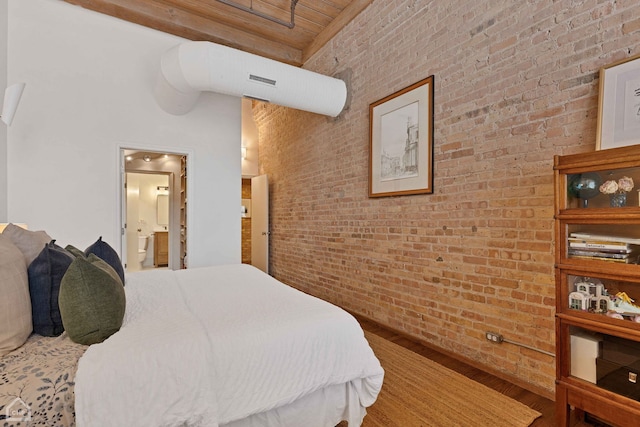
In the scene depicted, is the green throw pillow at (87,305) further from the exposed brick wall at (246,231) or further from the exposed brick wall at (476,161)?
the exposed brick wall at (246,231)

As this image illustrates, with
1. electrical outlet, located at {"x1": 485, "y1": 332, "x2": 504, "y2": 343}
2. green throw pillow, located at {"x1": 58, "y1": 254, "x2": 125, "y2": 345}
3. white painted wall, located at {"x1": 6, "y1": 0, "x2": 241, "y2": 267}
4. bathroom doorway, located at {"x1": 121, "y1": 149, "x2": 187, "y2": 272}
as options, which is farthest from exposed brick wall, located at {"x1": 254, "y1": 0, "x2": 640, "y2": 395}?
bathroom doorway, located at {"x1": 121, "y1": 149, "x2": 187, "y2": 272}

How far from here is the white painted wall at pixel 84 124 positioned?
3404mm

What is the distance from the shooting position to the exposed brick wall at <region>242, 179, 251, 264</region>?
712 centimetres

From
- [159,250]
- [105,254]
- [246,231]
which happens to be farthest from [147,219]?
[105,254]

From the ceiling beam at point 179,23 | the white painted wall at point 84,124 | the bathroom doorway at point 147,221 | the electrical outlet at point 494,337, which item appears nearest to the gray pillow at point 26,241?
the white painted wall at point 84,124

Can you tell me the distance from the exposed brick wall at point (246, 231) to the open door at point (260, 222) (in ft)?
2.48

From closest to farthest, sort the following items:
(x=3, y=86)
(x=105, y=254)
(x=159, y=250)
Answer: (x=105, y=254) < (x=3, y=86) < (x=159, y=250)

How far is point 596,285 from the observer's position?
166cm

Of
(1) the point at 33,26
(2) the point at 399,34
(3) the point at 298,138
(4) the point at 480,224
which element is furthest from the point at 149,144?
(4) the point at 480,224

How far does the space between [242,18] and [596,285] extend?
4371mm

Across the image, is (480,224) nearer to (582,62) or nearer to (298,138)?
(582,62)

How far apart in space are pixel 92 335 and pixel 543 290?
2.54 meters

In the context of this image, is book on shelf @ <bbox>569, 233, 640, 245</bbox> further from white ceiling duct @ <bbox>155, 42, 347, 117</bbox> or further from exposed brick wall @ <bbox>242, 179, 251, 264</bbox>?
exposed brick wall @ <bbox>242, 179, 251, 264</bbox>

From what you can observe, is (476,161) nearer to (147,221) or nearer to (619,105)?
(619,105)
